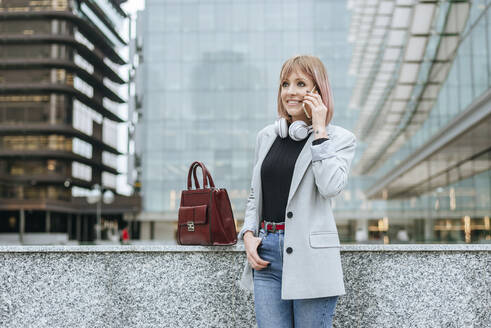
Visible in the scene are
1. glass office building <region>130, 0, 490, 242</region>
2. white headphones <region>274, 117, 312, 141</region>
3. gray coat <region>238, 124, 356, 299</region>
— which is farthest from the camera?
glass office building <region>130, 0, 490, 242</region>

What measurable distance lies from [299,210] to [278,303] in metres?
0.48

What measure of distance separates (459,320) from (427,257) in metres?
0.48

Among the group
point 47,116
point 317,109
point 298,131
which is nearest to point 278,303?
point 298,131

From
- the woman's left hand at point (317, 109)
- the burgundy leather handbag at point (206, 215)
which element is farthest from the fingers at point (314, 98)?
the burgundy leather handbag at point (206, 215)

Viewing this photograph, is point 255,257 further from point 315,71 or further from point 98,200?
point 98,200

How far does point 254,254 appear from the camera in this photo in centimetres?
279

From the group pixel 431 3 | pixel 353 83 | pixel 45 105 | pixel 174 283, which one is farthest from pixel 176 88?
pixel 174 283

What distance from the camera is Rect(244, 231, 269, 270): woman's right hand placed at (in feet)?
9.06

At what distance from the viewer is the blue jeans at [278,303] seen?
2.69 meters

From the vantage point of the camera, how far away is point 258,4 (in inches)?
1981

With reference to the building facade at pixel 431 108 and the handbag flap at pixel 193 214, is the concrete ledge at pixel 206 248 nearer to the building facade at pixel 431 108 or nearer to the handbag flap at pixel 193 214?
the handbag flap at pixel 193 214

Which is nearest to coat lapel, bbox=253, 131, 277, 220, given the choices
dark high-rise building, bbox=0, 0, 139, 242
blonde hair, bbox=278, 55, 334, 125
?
blonde hair, bbox=278, 55, 334, 125

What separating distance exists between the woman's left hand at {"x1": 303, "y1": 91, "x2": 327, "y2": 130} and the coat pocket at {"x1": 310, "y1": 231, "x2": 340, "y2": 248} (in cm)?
54

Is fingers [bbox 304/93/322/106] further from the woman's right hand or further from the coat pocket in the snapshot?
the woman's right hand
